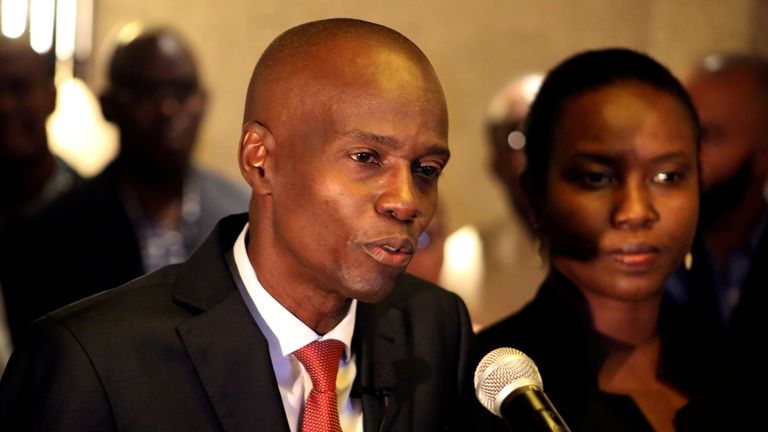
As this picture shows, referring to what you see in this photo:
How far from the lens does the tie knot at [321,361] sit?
2096mm

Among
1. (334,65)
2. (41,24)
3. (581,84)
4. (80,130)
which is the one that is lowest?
(80,130)

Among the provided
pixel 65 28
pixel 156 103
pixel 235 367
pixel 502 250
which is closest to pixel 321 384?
pixel 235 367

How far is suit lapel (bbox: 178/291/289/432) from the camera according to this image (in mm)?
2031

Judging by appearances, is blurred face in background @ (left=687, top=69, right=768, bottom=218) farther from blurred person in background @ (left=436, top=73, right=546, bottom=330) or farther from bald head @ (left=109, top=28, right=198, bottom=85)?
bald head @ (left=109, top=28, right=198, bottom=85)

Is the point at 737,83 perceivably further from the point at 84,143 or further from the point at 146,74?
the point at 84,143

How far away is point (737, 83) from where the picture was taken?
4793 millimetres

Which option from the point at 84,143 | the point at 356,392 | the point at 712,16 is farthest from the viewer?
the point at 712,16

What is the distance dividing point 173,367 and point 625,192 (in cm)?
104

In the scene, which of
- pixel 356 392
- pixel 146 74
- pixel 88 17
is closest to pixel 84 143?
pixel 88 17

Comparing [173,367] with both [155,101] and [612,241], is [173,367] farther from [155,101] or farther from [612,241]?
[155,101]

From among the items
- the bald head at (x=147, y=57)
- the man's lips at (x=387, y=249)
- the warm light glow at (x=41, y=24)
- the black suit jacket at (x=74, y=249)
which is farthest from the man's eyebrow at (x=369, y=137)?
the warm light glow at (x=41, y=24)

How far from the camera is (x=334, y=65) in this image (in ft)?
6.81

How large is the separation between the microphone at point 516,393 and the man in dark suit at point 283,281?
27cm

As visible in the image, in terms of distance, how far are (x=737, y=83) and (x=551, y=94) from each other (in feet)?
7.38
